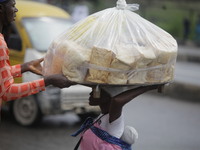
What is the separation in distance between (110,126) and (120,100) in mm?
246

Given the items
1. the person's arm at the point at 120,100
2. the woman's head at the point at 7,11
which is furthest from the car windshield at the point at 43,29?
the person's arm at the point at 120,100

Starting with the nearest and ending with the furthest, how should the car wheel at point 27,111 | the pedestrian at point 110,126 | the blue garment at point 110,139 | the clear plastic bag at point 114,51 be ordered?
the clear plastic bag at point 114,51 → the pedestrian at point 110,126 → the blue garment at point 110,139 → the car wheel at point 27,111

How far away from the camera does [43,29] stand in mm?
7965

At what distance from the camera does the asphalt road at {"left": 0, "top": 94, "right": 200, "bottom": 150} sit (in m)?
6.83

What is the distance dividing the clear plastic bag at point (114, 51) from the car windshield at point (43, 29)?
4477mm

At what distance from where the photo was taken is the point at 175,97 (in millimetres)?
11156

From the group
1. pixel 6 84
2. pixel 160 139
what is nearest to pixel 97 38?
pixel 6 84

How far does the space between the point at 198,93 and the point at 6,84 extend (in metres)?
8.31

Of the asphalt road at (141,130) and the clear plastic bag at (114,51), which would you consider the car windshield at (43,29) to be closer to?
the asphalt road at (141,130)

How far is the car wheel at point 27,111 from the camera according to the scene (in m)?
7.52

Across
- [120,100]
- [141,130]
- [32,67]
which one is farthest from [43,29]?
[120,100]

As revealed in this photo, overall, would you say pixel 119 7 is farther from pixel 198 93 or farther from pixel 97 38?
pixel 198 93

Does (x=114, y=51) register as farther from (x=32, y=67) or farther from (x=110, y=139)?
(x=32, y=67)

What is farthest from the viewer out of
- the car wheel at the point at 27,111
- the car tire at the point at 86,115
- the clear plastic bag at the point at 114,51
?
the car tire at the point at 86,115
